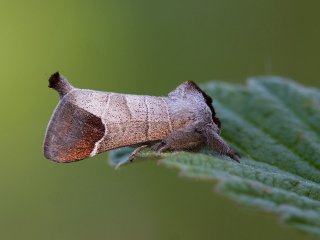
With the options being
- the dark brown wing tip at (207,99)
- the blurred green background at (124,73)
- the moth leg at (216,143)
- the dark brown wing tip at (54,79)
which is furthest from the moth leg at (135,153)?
the blurred green background at (124,73)

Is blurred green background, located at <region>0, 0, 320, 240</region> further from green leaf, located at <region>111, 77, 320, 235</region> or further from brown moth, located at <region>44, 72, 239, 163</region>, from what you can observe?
brown moth, located at <region>44, 72, 239, 163</region>

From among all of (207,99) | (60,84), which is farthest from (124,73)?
(60,84)

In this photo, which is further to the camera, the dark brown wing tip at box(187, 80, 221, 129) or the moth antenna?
the dark brown wing tip at box(187, 80, 221, 129)

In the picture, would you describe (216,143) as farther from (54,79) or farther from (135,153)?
(54,79)

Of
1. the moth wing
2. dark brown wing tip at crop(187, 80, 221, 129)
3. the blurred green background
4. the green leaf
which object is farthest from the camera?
the blurred green background

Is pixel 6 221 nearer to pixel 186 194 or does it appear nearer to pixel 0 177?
pixel 0 177

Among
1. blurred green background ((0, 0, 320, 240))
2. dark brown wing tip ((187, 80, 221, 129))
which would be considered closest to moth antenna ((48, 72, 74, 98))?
dark brown wing tip ((187, 80, 221, 129))
